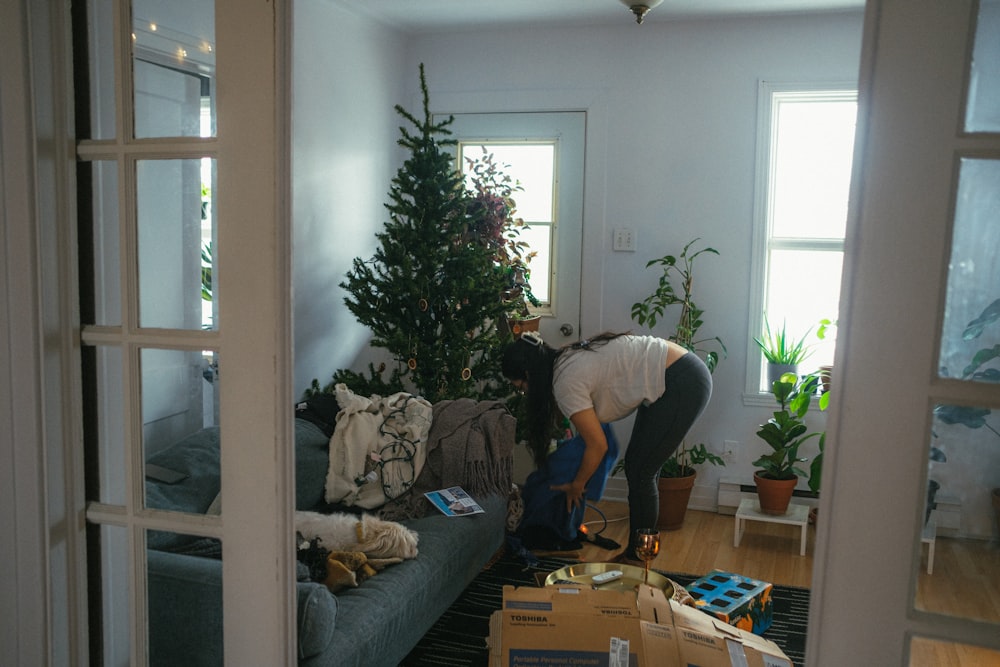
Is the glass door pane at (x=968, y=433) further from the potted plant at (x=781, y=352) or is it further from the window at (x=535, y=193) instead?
the window at (x=535, y=193)

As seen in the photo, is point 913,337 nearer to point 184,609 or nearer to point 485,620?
point 184,609

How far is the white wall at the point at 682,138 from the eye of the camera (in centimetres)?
446

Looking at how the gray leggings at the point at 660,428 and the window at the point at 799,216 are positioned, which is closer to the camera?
the gray leggings at the point at 660,428

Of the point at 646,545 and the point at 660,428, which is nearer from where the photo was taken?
the point at 646,545

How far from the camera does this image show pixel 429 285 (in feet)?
13.3

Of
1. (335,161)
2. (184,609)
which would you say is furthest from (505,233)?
(184,609)

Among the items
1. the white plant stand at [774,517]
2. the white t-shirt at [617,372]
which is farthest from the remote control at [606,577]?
the white plant stand at [774,517]

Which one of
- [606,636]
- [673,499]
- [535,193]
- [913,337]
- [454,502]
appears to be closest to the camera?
[913,337]

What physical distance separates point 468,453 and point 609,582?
3.29 ft

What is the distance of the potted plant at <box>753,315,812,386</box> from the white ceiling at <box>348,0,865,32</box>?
1.57 metres

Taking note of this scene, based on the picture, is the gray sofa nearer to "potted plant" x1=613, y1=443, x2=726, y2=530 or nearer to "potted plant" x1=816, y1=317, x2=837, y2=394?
"potted plant" x1=613, y1=443, x2=726, y2=530

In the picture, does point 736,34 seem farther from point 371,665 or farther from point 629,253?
point 371,665

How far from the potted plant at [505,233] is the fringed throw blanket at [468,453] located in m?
0.65

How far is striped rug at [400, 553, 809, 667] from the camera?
2.99 m
